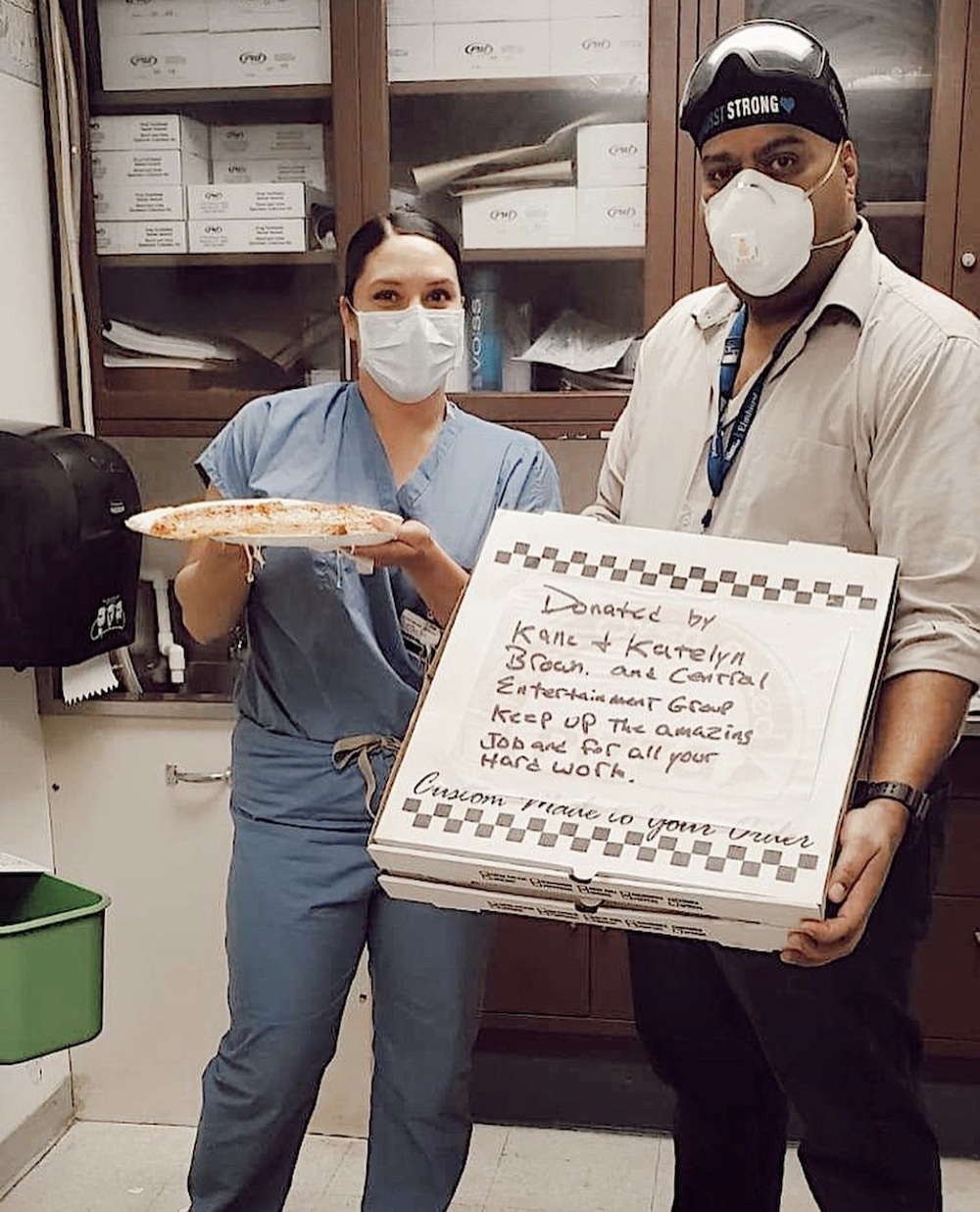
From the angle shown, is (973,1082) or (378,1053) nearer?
(378,1053)

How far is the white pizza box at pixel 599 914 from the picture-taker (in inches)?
42.7

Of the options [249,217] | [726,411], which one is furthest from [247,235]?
[726,411]

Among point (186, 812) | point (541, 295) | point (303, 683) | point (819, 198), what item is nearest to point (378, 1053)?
point (303, 683)

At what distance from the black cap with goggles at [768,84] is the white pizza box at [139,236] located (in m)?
1.27

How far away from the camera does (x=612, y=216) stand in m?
2.28

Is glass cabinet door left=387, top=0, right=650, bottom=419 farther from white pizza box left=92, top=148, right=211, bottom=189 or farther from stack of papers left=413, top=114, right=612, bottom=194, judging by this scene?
white pizza box left=92, top=148, right=211, bottom=189

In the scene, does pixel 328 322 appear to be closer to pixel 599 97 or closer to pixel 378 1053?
pixel 599 97

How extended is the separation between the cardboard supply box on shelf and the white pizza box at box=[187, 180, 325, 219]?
1.27 meters

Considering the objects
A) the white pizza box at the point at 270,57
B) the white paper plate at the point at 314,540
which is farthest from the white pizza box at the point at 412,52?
the white paper plate at the point at 314,540

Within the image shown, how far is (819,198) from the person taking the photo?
134 centimetres

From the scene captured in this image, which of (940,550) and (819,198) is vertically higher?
(819,198)

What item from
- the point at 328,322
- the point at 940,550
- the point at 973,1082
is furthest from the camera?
the point at 328,322

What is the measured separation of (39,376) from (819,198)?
4.74ft

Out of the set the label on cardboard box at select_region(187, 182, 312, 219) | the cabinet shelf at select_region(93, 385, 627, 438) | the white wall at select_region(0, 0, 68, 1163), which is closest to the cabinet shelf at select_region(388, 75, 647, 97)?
the label on cardboard box at select_region(187, 182, 312, 219)
